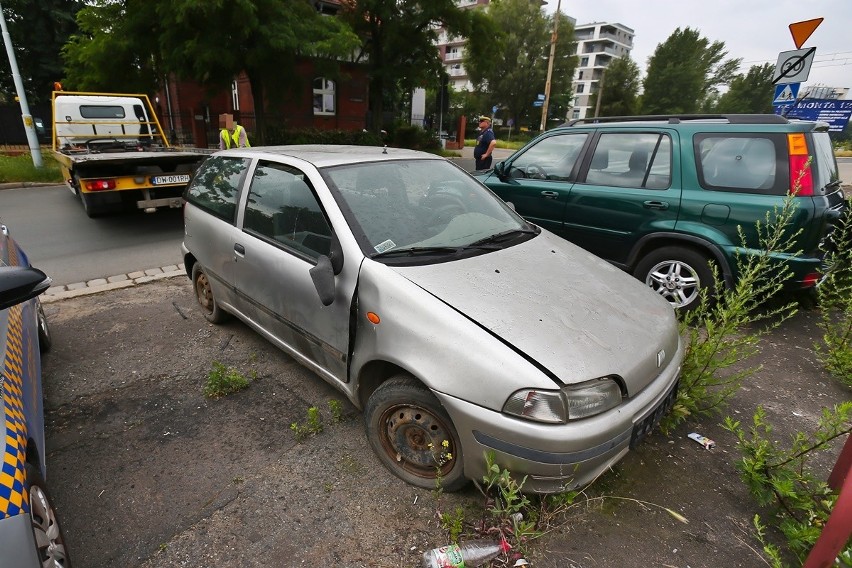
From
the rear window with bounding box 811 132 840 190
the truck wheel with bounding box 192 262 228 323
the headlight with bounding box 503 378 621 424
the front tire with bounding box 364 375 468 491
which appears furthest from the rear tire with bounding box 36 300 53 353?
the rear window with bounding box 811 132 840 190

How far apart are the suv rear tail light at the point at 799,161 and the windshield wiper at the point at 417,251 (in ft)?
10.2

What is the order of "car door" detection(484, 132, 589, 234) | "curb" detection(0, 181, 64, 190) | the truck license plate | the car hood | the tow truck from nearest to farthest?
the car hood, "car door" detection(484, 132, 589, 234), the tow truck, the truck license plate, "curb" detection(0, 181, 64, 190)

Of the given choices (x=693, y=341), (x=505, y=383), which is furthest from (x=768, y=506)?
(x=505, y=383)

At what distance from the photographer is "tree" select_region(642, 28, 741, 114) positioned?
54344 millimetres

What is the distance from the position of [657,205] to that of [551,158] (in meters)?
1.40

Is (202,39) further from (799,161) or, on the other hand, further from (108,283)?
(799,161)

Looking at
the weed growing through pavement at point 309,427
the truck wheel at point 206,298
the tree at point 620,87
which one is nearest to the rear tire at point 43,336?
the truck wheel at point 206,298

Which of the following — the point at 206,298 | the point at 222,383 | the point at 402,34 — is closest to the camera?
the point at 222,383

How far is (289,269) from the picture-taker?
287 cm

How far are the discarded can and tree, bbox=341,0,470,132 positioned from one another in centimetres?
1964

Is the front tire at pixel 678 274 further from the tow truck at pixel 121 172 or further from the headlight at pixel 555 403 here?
the tow truck at pixel 121 172

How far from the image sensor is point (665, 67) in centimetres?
5566

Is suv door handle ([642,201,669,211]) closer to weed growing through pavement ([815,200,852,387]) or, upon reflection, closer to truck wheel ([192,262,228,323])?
weed growing through pavement ([815,200,852,387])

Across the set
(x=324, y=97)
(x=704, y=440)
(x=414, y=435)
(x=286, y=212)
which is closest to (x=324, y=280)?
(x=286, y=212)
